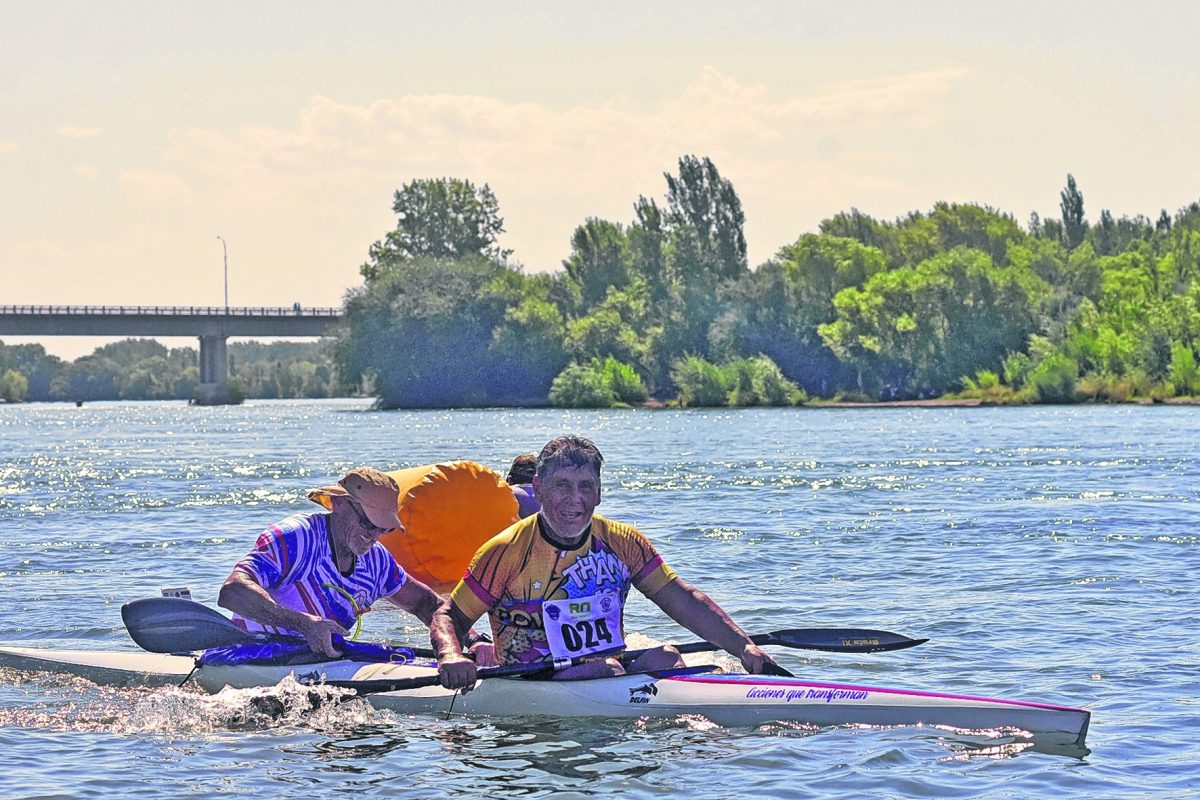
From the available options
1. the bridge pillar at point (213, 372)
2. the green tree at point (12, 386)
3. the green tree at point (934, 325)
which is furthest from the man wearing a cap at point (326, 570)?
the green tree at point (12, 386)

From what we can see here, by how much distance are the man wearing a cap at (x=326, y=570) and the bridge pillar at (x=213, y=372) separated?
103m

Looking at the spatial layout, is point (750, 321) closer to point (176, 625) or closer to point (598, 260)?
point (598, 260)

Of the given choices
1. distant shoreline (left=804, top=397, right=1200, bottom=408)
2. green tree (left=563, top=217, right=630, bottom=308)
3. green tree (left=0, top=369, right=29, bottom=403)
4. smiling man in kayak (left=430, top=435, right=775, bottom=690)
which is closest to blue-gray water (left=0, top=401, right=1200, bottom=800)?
smiling man in kayak (left=430, top=435, right=775, bottom=690)

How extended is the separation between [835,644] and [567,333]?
86565 mm

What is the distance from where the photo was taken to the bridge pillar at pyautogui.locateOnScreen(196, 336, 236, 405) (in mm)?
110625

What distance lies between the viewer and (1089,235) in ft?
382

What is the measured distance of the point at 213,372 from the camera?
113 meters

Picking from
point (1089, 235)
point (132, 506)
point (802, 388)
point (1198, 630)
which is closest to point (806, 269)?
point (802, 388)

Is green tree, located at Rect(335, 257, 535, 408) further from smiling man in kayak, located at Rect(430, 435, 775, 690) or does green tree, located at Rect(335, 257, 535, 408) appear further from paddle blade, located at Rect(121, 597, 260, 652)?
smiling man in kayak, located at Rect(430, 435, 775, 690)

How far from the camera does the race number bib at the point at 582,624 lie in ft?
28.4

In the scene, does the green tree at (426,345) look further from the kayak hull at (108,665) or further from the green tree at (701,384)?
the kayak hull at (108,665)

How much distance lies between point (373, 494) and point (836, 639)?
2868mm

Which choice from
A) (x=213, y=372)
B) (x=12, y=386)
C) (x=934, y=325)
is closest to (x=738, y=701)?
(x=934, y=325)

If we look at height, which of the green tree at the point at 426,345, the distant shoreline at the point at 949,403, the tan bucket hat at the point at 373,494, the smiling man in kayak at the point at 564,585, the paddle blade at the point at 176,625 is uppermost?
the green tree at the point at 426,345
